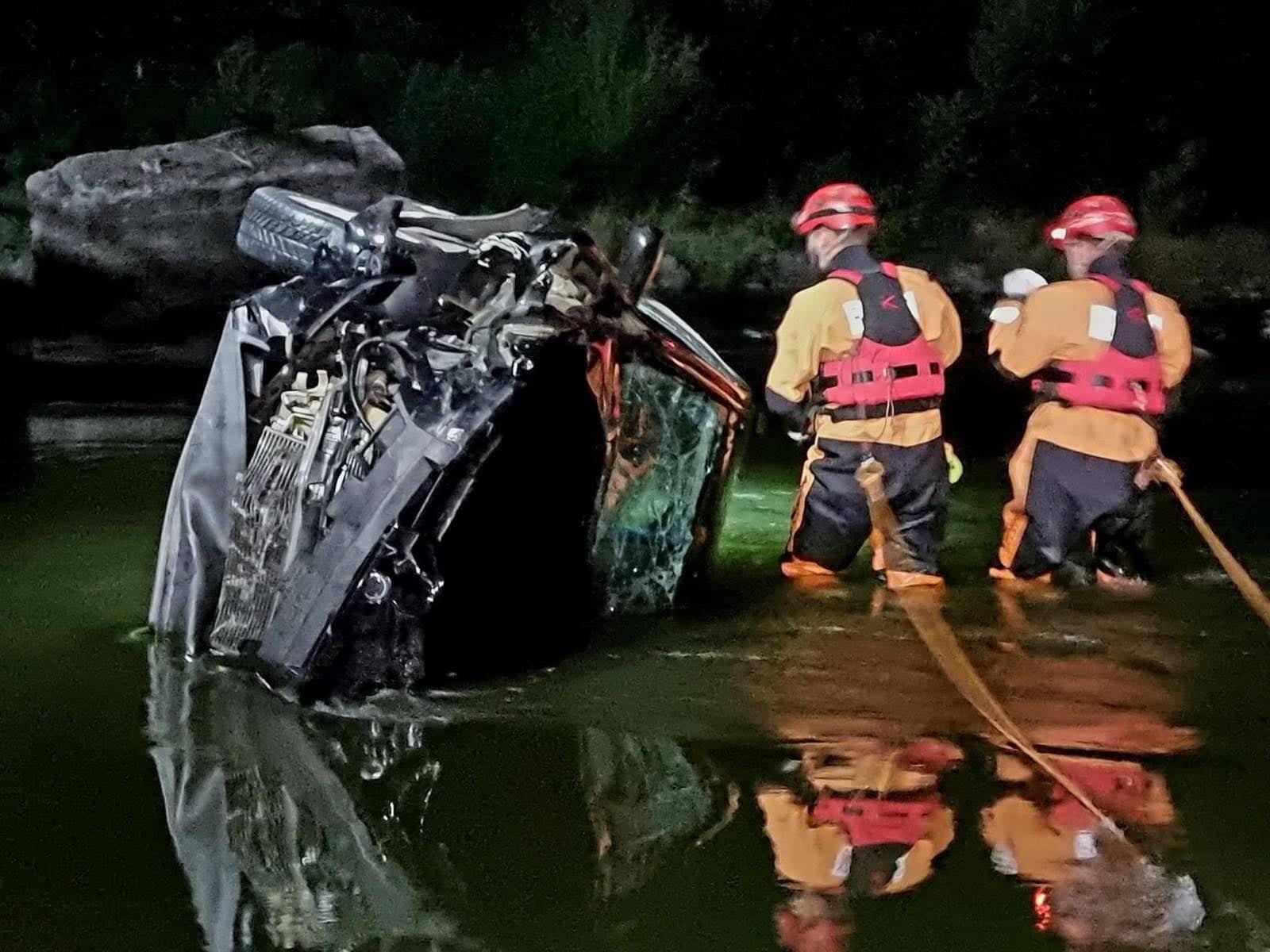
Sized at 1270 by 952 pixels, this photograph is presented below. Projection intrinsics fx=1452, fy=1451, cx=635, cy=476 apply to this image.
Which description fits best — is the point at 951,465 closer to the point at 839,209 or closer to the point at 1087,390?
the point at 1087,390

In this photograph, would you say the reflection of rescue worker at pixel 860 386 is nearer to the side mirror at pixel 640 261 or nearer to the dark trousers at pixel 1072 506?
the dark trousers at pixel 1072 506

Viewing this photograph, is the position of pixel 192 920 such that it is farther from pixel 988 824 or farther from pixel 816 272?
pixel 816 272

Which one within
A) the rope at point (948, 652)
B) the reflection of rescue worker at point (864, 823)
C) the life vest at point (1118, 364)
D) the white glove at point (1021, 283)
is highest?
the white glove at point (1021, 283)

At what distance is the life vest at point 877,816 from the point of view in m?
3.61

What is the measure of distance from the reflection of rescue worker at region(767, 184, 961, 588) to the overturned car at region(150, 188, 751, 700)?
0.67m

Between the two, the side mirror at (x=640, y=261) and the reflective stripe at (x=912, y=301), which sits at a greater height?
the side mirror at (x=640, y=261)

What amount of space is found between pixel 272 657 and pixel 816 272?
283 centimetres

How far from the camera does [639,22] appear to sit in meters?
20.8

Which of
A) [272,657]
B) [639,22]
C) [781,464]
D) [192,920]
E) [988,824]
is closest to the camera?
[192,920]

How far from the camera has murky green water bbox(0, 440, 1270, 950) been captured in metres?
3.24

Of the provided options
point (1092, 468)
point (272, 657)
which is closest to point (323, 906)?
point (272, 657)

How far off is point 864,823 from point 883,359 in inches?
96.5

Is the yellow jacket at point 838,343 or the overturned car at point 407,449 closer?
the overturned car at point 407,449

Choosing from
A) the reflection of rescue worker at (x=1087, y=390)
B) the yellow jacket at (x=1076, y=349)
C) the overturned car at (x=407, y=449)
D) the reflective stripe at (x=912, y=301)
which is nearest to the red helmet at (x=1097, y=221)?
the reflection of rescue worker at (x=1087, y=390)
